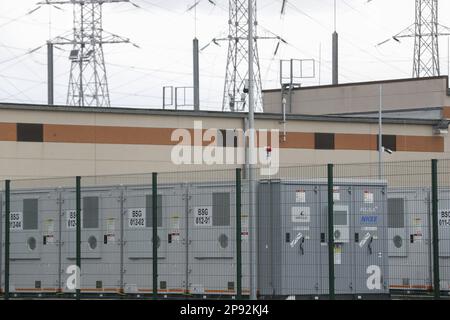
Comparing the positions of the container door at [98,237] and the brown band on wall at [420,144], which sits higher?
the brown band on wall at [420,144]

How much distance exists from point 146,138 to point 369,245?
27.5m

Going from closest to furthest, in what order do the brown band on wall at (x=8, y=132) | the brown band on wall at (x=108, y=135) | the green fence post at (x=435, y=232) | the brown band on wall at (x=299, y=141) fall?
the green fence post at (x=435, y=232) → the brown band on wall at (x=8, y=132) → the brown band on wall at (x=108, y=135) → the brown band on wall at (x=299, y=141)

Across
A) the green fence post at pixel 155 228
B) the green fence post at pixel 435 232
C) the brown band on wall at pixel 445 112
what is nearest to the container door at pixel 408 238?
the green fence post at pixel 435 232

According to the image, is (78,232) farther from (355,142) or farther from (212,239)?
(355,142)

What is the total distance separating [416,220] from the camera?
2109 centimetres

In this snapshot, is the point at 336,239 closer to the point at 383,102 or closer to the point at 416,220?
the point at 416,220

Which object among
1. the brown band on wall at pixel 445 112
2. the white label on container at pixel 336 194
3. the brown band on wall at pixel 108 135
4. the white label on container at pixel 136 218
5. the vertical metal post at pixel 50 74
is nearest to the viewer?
the white label on container at pixel 336 194

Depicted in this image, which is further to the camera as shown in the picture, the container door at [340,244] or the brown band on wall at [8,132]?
the brown band on wall at [8,132]

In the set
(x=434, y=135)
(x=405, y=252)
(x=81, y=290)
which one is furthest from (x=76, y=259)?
(x=434, y=135)

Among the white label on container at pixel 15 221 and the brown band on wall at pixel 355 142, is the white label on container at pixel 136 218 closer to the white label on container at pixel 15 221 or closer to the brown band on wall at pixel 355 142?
the white label on container at pixel 15 221

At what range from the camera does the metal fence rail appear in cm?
2025

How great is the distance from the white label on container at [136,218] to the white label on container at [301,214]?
11.2ft

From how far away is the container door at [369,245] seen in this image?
2031cm

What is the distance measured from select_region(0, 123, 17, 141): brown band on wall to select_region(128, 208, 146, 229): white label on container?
23.0 metres
